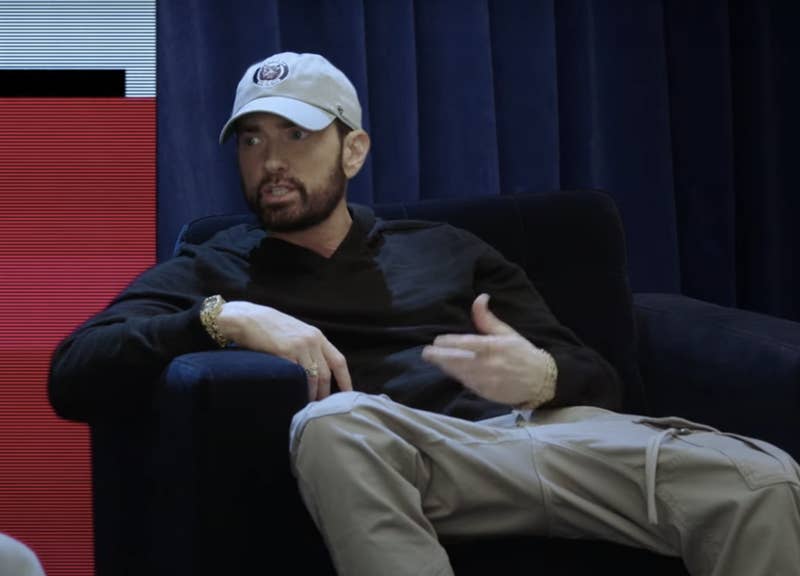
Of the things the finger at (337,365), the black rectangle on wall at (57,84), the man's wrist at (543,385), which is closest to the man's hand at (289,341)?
the finger at (337,365)

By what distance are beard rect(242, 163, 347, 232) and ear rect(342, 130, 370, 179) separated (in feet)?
0.21

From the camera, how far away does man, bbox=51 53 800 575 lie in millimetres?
1336

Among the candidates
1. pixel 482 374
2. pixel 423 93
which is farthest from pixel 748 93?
pixel 482 374

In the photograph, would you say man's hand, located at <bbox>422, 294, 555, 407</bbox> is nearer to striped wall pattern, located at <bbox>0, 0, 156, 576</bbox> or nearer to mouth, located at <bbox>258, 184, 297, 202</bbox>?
mouth, located at <bbox>258, 184, 297, 202</bbox>

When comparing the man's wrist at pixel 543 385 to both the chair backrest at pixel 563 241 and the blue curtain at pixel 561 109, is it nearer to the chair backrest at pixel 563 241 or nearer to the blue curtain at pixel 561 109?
the chair backrest at pixel 563 241

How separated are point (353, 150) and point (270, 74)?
208 millimetres

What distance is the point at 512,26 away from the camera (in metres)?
2.68

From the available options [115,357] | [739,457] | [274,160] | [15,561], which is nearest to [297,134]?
[274,160]

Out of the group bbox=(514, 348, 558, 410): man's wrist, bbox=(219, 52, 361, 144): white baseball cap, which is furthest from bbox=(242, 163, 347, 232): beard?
bbox=(514, 348, 558, 410): man's wrist

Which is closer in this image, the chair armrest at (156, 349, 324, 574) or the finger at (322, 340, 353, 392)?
the chair armrest at (156, 349, 324, 574)

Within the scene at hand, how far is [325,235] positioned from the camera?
2.04 meters

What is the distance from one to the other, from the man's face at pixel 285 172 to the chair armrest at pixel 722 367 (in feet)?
2.04

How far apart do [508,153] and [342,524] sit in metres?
1.55

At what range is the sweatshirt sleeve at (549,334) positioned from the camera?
1716 mm
